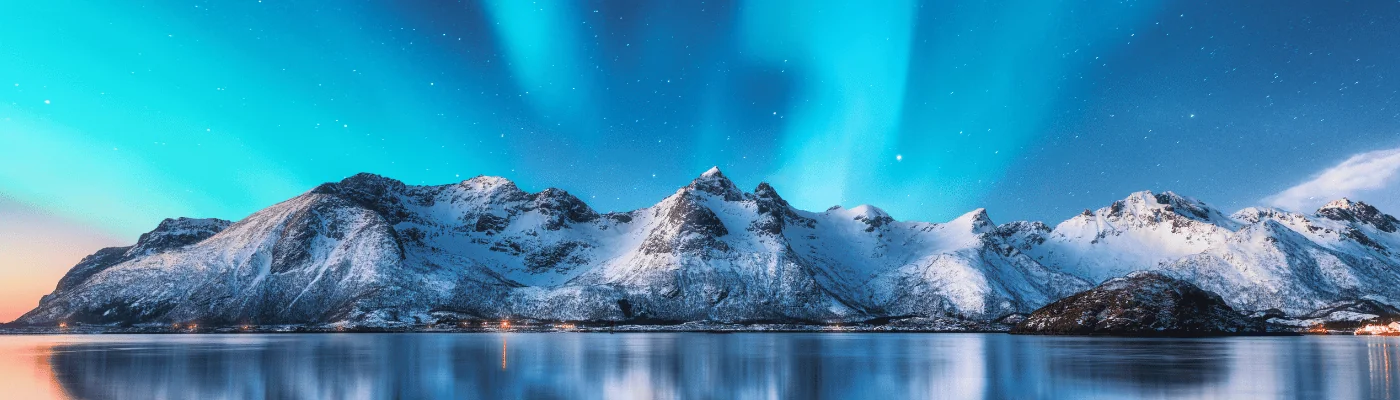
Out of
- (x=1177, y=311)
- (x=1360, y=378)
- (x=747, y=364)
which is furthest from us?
(x=1177, y=311)

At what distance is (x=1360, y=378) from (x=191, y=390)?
280 feet

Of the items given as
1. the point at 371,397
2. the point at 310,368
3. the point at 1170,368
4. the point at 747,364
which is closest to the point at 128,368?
the point at 310,368

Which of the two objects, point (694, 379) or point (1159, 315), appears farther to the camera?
point (1159, 315)

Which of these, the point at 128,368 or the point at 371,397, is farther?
the point at 128,368

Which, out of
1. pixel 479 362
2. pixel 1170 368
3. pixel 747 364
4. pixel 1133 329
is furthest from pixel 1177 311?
pixel 479 362

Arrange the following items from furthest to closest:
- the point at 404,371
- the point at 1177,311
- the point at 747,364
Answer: the point at 1177,311
the point at 747,364
the point at 404,371

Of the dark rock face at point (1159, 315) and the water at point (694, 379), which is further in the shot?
the dark rock face at point (1159, 315)

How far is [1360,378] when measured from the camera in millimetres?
57000

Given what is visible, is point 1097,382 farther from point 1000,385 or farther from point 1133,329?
point 1133,329

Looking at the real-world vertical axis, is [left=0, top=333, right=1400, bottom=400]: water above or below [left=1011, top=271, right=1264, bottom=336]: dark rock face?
above

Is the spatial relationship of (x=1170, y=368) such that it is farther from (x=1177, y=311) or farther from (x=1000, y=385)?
(x=1177, y=311)

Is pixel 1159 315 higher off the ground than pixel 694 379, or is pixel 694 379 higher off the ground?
pixel 694 379

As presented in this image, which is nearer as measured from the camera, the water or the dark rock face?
the water

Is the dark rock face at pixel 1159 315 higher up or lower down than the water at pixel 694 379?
lower down
